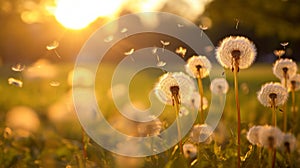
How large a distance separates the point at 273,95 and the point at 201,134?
1.41 ft

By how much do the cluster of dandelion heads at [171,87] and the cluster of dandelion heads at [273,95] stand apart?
0.39m

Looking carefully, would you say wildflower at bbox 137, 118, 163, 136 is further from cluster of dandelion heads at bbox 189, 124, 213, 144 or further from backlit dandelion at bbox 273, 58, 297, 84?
backlit dandelion at bbox 273, 58, 297, 84

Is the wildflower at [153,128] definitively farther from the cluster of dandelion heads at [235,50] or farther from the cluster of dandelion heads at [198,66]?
the cluster of dandelion heads at [235,50]

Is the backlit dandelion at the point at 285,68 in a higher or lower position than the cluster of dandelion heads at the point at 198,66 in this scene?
higher

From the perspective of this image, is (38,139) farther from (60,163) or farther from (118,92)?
(118,92)

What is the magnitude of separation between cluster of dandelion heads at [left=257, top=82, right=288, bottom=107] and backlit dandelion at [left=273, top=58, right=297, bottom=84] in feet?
1.26

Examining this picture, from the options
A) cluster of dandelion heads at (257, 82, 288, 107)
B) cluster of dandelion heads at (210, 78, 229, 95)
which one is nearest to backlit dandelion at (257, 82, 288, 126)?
cluster of dandelion heads at (257, 82, 288, 107)

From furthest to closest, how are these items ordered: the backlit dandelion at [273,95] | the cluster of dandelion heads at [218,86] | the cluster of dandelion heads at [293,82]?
the cluster of dandelion heads at [218,86], the cluster of dandelion heads at [293,82], the backlit dandelion at [273,95]

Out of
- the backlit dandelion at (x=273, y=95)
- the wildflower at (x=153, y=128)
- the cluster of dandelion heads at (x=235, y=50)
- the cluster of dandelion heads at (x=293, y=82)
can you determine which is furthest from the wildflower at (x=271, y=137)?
the cluster of dandelion heads at (x=293, y=82)

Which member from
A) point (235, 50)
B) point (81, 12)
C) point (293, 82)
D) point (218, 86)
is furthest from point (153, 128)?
point (81, 12)

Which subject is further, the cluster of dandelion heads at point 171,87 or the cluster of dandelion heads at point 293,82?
the cluster of dandelion heads at point 293,82

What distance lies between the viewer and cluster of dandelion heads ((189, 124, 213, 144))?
2.46 m

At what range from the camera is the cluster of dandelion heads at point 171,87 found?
98.3 inches

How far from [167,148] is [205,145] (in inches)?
9.8
